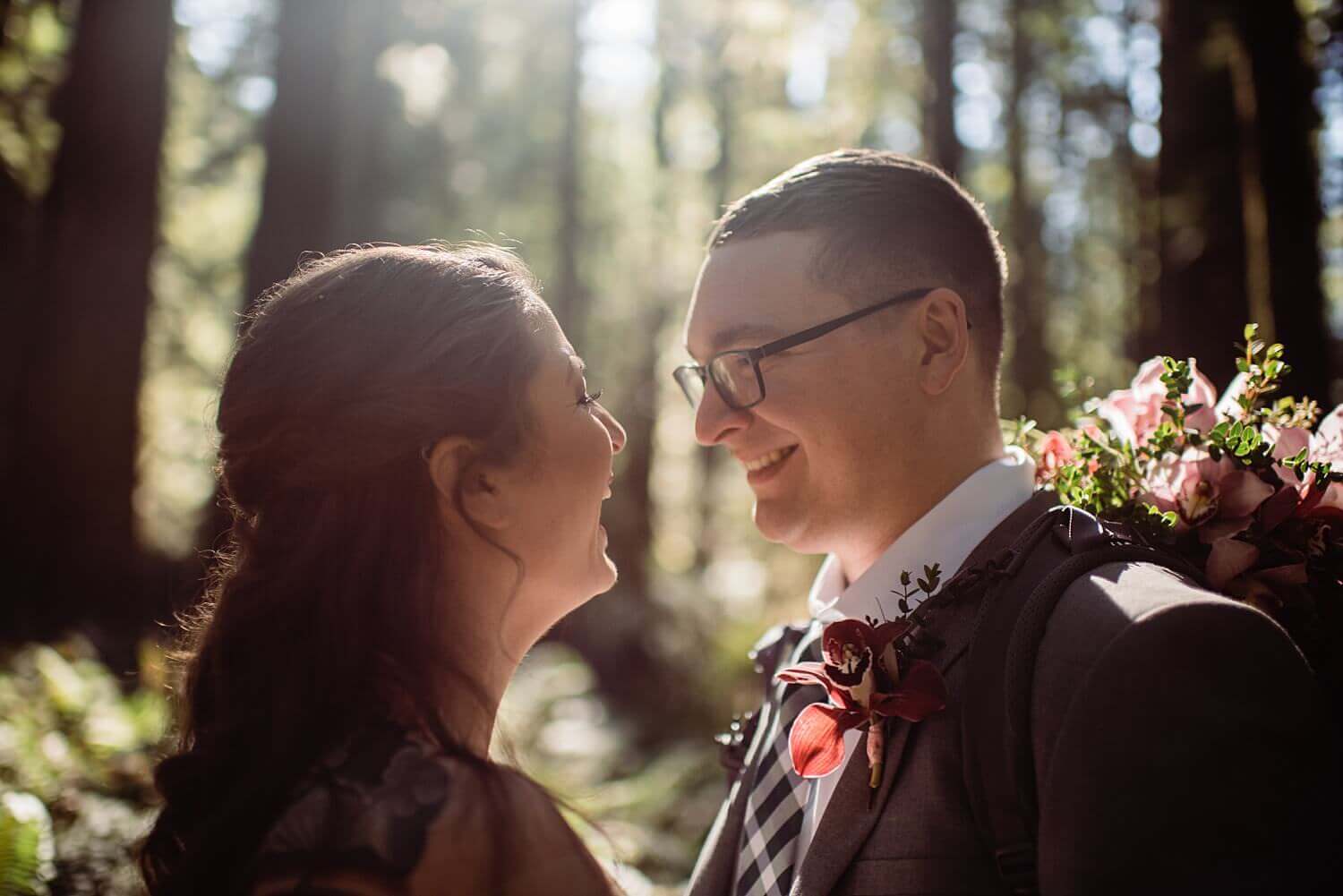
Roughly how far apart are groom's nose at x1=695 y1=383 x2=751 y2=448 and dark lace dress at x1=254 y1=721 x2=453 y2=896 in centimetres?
132

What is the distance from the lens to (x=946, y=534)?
8.10 feet

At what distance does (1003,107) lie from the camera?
1537 cm

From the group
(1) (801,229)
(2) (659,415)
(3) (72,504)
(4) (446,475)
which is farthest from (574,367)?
(2) (659,415)

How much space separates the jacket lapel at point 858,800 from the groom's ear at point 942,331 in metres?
0.80

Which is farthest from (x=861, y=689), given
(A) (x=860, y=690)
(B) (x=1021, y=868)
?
(B) (x=1021, y=868)

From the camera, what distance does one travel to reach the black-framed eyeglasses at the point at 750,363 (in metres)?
2.69

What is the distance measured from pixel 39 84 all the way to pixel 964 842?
576 inches

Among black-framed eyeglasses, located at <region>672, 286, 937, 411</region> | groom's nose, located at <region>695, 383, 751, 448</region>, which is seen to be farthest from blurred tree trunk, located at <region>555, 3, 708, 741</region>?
black-framed eyeglasses, located at <region>672, 286, 937, 411</region>

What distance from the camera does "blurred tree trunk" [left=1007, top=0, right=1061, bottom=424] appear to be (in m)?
14.6

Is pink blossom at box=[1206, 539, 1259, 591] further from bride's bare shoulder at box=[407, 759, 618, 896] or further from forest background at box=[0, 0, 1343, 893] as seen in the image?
bride's bare shoulder at box=[407, 759, 618, 896]

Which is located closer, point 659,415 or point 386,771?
point 386,771

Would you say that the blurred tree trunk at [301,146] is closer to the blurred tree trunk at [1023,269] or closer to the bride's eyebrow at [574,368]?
the bride's eyebrow at [574,368]

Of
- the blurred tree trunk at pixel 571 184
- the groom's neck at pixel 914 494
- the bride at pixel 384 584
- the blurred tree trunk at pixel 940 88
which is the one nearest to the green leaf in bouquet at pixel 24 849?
the bride at pixel 384 584

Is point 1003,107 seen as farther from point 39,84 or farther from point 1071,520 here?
point 1071,520
